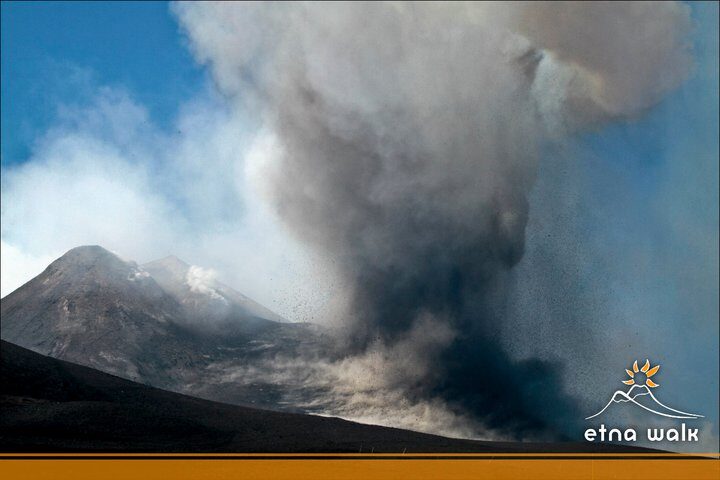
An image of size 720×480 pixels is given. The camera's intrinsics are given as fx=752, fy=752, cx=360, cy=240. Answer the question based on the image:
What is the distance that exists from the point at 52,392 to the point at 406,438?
30.1 m

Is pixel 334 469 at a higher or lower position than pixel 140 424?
lower

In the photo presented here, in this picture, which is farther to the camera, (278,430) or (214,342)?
(214,342)

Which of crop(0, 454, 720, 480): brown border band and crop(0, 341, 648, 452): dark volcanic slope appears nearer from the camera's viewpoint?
crop(0, 454, 720, 480): brown border band

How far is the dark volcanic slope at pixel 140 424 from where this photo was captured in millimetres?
48850

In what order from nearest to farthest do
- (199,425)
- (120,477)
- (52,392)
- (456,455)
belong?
(120,477)
(456,455)
(199,425)
(52,392)

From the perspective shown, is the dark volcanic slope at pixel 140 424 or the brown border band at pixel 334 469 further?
the dark volcanic slope at pixel 140 424

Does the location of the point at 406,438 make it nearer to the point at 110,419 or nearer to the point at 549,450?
the point at 549,450

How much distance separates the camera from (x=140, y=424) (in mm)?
53500

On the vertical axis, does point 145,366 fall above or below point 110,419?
above

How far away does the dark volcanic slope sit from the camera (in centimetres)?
4885

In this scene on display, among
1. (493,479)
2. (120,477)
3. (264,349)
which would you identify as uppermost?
(264,349)

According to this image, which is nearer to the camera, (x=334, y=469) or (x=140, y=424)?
(x=334, y=469)

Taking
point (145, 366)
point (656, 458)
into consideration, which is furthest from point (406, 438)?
point (145, 366)

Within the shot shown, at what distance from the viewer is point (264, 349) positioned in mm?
113312
